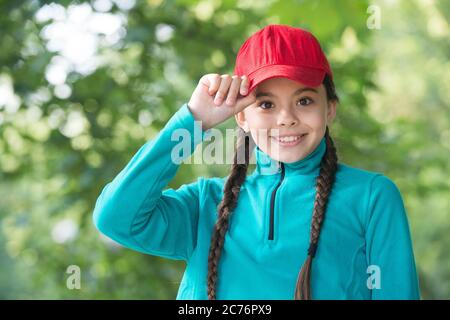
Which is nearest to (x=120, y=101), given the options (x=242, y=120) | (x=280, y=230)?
(x=242, y=120)

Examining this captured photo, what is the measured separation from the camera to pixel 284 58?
1.24m

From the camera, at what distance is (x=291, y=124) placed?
1240mm

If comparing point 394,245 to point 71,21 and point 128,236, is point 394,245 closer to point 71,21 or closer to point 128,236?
point 128,236

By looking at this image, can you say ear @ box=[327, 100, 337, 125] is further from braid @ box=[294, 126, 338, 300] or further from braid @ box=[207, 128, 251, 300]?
braid @ box=[207, 128, 251, 300]

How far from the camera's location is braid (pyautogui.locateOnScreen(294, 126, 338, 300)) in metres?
1.13

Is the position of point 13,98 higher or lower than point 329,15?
higher

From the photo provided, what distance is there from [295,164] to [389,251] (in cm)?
23

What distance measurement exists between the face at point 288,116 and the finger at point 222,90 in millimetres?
70

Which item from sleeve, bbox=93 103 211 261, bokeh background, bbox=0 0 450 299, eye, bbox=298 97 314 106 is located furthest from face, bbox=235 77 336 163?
bokeh background, bbox=0 0 450 299

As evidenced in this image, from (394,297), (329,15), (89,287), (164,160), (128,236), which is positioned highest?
(329,15)

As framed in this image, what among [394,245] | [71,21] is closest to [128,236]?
[394,245]

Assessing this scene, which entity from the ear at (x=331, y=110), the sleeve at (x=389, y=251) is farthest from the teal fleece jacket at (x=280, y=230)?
the ear at (x=331, y=110)

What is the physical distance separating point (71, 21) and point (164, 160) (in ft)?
5.70

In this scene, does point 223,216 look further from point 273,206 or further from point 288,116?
point 288,116
